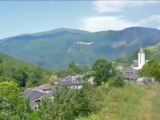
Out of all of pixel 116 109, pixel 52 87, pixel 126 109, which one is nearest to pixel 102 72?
pixel 52 87

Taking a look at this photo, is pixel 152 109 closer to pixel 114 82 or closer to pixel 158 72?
pixel 114 82

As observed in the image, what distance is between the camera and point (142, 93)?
2522cm

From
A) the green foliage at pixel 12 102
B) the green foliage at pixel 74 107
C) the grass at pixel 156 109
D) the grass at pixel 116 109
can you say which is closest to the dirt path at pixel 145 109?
the grass at pixel 156 109

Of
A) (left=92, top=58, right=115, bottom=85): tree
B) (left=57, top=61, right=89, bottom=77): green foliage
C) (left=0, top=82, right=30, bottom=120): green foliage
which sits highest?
(left=92, top=58, right=115, bottom=85): tree

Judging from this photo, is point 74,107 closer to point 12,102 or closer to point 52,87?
point 12,102

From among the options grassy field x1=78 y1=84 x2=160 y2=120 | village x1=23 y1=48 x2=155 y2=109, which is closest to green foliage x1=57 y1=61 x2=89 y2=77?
village x1=23 y1=48 x2=155 y2=109

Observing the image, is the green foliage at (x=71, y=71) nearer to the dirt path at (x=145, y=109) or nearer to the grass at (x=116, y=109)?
the dirt path at (x=145, y=109)

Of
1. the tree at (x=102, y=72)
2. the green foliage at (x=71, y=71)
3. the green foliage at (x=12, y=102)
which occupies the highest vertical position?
the tree at (x=102, y=72)

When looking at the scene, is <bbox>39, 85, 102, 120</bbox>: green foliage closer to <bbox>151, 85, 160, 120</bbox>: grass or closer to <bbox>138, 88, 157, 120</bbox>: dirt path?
<bbox>138, 88, 157, 120</bbox>: dirt path

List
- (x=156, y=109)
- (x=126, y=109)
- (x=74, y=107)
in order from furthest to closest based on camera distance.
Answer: (x=156, y=109)
(x=74, y=107)
(x=126, y=109)

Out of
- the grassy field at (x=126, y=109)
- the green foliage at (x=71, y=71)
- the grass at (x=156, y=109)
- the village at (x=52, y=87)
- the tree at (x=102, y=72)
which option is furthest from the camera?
the green foliage at (x=71, y=71)

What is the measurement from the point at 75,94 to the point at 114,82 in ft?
36.6

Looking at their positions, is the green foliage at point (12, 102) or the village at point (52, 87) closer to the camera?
the green foliage at point (12, 102)

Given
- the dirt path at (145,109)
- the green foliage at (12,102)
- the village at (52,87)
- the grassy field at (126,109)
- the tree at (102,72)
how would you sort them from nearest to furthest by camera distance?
the grassy field at (126,109), the dirt path at (145,109), the green foliage at (12,102), the village at (52,87), the tree at (102,72)
